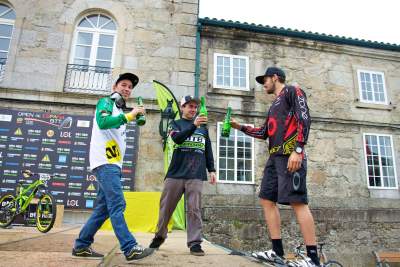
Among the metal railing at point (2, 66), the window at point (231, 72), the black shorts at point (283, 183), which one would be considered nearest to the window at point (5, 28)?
the metal railing at point (2, 66)

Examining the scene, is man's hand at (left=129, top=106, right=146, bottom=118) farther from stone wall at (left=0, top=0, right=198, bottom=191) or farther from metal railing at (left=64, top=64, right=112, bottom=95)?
metal railing at (left=64, top=64, right=112, bottom=95)


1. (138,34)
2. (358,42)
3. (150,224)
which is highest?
(358,42)

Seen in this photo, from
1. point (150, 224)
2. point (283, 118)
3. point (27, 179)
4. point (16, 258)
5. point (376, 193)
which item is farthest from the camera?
point (376, 193)

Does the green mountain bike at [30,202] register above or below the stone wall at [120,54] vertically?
below

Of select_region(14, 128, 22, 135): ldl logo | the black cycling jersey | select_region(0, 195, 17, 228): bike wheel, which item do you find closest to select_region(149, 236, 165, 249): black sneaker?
the black cycling jersey

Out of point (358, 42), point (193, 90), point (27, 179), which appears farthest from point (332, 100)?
point (27, 179)

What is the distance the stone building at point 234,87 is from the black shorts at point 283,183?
5.41 meters

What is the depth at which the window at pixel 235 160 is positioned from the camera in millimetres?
10078

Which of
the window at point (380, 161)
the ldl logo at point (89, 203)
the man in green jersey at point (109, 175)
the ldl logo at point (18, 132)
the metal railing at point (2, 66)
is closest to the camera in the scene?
the man in green jersey at point (109, 175)

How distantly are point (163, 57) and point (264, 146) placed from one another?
440cm

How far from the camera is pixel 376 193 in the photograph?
10.8 meters

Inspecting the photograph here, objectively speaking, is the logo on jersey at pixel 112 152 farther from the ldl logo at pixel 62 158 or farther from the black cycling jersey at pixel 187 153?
the ldl logo at pixel 62 158

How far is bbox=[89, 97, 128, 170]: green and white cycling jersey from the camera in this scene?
302cm

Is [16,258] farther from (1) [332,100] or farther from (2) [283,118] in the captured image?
(1) [332,100]
